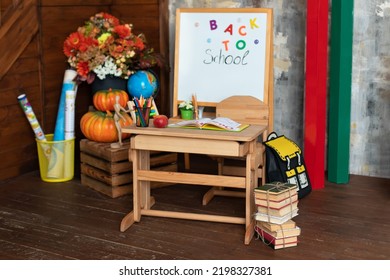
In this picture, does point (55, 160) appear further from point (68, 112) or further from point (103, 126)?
point (103, 126)

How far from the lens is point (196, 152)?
3.47 meters

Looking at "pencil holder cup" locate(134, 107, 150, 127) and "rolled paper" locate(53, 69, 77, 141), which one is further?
"rolled paper" locate(53, 69, 77, 141)

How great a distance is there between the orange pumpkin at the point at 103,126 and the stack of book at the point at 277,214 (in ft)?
4.05

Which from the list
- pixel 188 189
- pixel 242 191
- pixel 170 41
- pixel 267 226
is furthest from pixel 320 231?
pixel 170 41

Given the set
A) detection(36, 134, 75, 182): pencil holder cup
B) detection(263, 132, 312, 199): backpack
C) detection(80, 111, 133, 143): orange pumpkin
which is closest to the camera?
detection(263, 132, 312, 199): backpack

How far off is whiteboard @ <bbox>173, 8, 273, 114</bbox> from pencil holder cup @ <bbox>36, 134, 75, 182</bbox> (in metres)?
0.83

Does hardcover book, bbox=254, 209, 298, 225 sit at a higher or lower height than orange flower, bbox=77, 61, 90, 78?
lower

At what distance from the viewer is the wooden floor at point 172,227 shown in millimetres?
A: 3291

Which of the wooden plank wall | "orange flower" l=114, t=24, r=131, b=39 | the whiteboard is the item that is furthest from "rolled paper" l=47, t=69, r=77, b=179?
the whiteboard

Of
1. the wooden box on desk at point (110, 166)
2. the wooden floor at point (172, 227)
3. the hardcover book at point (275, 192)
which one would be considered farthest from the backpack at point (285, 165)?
the wooden box on desk at point (110, 166)

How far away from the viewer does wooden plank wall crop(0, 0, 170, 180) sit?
14.9 feet

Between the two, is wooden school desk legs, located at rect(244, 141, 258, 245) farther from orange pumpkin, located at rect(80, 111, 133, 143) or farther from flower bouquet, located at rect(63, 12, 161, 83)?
flower bouquet, located at rect(63, 12, 161, 83)

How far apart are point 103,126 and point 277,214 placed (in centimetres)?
145

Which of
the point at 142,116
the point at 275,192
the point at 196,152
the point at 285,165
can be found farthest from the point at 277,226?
the point at 142,116
